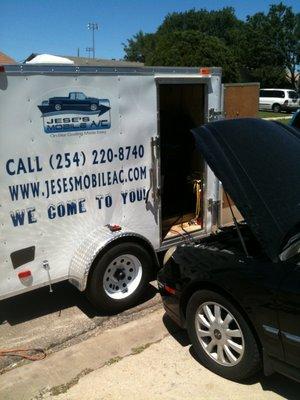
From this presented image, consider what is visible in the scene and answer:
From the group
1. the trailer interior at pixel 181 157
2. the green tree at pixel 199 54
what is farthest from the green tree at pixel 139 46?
the trailer interior at pixel 181 157

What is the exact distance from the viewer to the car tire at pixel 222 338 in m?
3.29

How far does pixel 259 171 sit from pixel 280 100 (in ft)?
113

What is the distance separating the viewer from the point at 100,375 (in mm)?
3762

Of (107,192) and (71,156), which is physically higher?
(71,156)

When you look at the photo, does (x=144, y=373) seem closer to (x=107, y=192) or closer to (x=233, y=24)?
(x=107, y=192)

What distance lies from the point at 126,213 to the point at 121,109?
1.12 meters

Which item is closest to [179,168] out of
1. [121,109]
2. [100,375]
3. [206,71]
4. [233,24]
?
[206,71]

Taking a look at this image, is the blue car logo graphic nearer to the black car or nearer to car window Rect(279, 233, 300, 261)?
the black car

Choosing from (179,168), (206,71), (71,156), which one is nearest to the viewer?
(71,156)

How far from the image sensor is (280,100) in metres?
35.8

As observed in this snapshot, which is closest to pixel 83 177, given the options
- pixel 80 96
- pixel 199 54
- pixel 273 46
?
pixel 80 96

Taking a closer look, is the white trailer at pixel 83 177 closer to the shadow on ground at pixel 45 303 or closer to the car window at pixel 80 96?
the car window at pixel 80 96

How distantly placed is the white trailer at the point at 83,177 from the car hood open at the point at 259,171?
1.35 m

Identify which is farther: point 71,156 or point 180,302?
point 71,156
